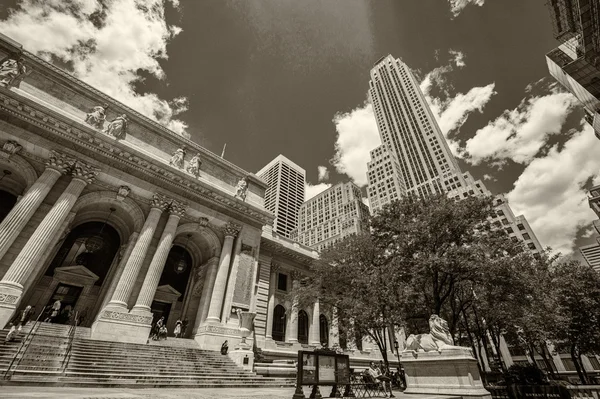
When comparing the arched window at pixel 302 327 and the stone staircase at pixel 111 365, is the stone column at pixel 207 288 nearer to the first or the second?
the stone staircase at pixel 111 365

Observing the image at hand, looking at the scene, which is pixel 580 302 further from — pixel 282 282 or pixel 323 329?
pixel 282 282

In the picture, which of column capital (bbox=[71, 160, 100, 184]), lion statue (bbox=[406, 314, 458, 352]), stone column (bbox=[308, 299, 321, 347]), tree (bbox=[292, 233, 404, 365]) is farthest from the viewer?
stone column (bbox=[308, 299, 321, 347])

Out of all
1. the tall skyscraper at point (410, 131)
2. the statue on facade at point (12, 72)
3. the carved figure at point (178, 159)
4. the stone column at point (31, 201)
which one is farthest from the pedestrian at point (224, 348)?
the tall skyscraper at point (410, 131)

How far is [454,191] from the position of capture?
263 ft

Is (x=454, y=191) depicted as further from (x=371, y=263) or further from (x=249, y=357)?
(x=249, y=357)

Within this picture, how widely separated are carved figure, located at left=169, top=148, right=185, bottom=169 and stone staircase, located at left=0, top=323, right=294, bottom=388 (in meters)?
13.6

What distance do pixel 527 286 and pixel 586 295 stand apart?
1816cm

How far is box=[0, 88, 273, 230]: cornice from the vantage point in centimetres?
1712

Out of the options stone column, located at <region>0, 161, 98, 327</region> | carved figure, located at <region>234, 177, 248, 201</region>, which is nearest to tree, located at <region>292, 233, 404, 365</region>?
carved figure, located at <region>234, 177, 248, 201</region>

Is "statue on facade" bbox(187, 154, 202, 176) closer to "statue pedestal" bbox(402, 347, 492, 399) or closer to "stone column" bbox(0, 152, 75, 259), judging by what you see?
"stone column" bbox(0, 152, 75, 259)

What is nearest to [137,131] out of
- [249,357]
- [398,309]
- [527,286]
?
[249,357]

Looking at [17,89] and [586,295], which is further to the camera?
[586,295]

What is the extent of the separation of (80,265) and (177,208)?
817 centimetres

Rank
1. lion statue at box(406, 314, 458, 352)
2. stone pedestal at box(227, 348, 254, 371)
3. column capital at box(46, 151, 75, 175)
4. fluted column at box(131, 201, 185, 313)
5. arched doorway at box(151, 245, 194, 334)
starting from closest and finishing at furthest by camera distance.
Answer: lion statue at box(406, 314, 458, 352)
stone pedestal at box(227, 348, 254, 371)
column capital at box(46, 151, 75, 175)
fluted column at box(131, 201, 185, 313)
arched doorway at box(151, 245, 194, 334)
